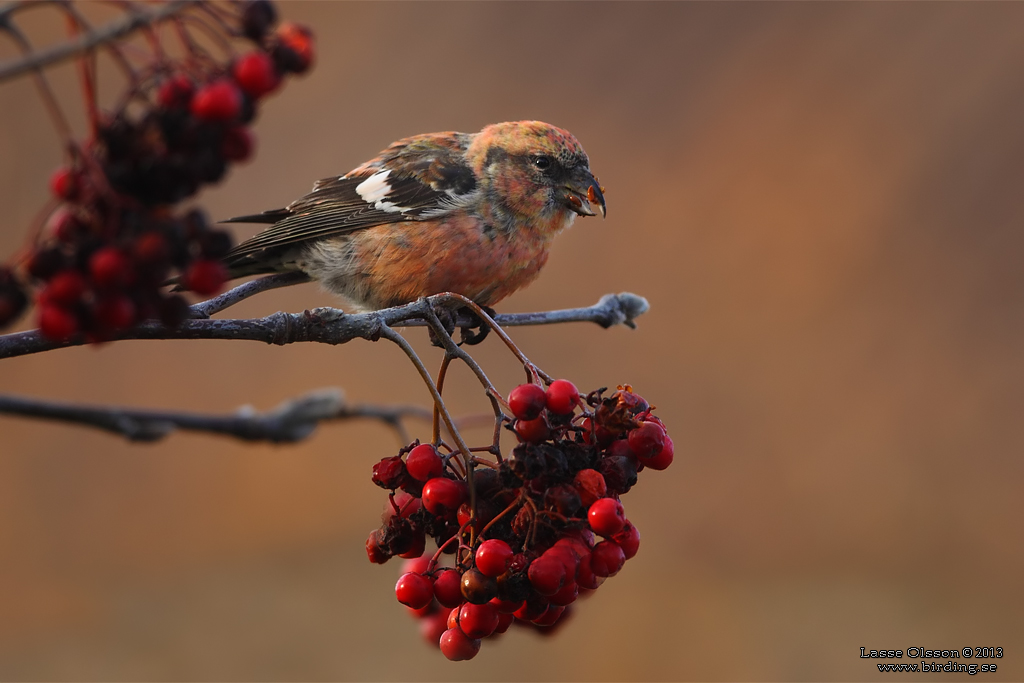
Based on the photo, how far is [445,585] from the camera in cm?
166

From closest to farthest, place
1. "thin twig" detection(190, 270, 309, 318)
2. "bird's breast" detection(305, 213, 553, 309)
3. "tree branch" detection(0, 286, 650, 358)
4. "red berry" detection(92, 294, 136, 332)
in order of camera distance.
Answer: "red berry" detection(92, 294, 136, 332), "tree branch" detection(0, 286, 650, 358), "thin twig" detection(190, 270, 309, 318), "bird's breast" detection(305, 213, 553, 309)

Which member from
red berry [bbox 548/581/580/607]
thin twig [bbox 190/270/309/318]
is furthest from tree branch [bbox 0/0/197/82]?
red berry [bbox 548/581/580/607]

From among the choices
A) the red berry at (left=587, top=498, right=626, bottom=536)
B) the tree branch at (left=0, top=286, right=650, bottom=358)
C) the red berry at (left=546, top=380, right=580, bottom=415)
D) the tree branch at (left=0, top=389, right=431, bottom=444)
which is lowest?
the red berry at (left=587, top=498, right=626, bottom=536)

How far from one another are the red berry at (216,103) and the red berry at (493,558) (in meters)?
0.91

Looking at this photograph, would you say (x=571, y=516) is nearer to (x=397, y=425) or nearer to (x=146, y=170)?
(x=397, y=425)

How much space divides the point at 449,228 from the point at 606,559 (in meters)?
2.03

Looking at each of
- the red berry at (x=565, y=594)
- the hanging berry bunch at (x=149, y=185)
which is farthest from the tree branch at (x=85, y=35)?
the red berry at (x=565, y=594)

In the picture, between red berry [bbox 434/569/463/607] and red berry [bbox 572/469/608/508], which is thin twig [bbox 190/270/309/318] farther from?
red berry [bbox 572/469/608/508]

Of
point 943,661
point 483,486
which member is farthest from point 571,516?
point 943,661

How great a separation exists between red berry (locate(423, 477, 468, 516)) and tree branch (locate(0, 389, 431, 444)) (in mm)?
343

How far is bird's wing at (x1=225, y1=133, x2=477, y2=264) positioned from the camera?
3328 mm

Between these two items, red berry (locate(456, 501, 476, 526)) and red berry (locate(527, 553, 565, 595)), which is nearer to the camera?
red berry (locate(527, 553, 565, 595))

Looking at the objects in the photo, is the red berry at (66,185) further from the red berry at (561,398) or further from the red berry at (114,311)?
the red berry at (561,398)

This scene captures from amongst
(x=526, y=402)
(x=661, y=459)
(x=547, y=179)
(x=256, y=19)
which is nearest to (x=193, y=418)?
(x=256, y=19)
